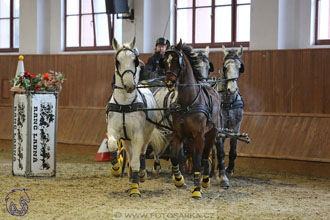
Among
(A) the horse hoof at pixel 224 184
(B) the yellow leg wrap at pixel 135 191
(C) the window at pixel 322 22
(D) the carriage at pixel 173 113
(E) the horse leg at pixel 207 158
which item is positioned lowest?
(A) the horse hoof at pixel 224 184

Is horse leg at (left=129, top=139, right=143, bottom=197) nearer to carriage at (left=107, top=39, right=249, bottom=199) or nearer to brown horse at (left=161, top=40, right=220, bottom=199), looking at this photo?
carriage at (left=107, top=39, right=249, bottom=199)

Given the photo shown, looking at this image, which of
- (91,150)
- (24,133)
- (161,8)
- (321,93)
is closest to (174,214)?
(24,133)

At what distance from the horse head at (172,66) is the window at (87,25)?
21.9 feet

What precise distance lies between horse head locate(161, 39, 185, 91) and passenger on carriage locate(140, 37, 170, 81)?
170cm

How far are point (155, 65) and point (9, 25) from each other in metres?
7.26

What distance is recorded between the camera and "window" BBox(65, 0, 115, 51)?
1262cm

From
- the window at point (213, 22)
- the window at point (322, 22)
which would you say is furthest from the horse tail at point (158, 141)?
the window at point (322, 22)

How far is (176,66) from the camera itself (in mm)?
5969

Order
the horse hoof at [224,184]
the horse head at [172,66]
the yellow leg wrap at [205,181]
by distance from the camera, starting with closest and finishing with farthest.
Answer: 1. the horse head at [172,66]
2. the yellow leg wrap at [205,181]
3. the horse hoof at [224,184]

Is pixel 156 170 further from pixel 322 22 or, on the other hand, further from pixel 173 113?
pixel 322 22

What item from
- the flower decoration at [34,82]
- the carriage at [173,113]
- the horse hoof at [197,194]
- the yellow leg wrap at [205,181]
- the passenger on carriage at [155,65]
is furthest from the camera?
the flower decoration at [34,82]

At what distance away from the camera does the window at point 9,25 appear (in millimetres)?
13664

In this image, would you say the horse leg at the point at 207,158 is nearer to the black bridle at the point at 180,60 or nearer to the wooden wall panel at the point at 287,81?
the black bridle at the point at 180,60

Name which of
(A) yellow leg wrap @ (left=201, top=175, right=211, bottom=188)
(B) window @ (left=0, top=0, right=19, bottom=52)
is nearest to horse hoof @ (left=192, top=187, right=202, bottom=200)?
(A) yellow leg wrap @ (left=201, top=175, right=211, bottom=188)
